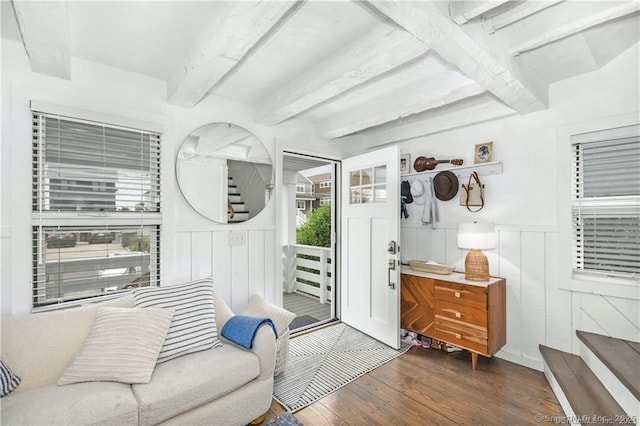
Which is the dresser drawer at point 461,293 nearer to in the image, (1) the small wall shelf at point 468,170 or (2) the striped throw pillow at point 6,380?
(1) the small wall shelf at point 468,170

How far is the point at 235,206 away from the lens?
9.28ft

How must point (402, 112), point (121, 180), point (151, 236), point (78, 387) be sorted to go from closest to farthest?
1. point (78, 387)
2. point (121, 180)
3. point (151, 236)
4. point (402, 112)

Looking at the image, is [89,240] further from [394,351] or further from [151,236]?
[394,351]

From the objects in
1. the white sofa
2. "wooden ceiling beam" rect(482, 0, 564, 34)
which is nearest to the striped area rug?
the white sofa

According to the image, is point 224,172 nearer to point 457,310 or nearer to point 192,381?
point 192,381

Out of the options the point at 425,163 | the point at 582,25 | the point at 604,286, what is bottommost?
the point at 604,286

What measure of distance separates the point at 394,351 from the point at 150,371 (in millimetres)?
2089

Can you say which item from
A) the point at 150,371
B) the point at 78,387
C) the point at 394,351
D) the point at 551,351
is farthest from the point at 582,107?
the point at 78,387

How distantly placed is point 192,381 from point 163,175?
5.04ft

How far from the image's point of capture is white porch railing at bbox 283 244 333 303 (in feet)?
16.1

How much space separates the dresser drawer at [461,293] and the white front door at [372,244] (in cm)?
38

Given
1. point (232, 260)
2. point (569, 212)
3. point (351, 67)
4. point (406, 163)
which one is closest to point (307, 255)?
point (406, 163)

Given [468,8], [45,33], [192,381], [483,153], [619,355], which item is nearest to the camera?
[468,8]

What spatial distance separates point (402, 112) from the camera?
8.68ft
